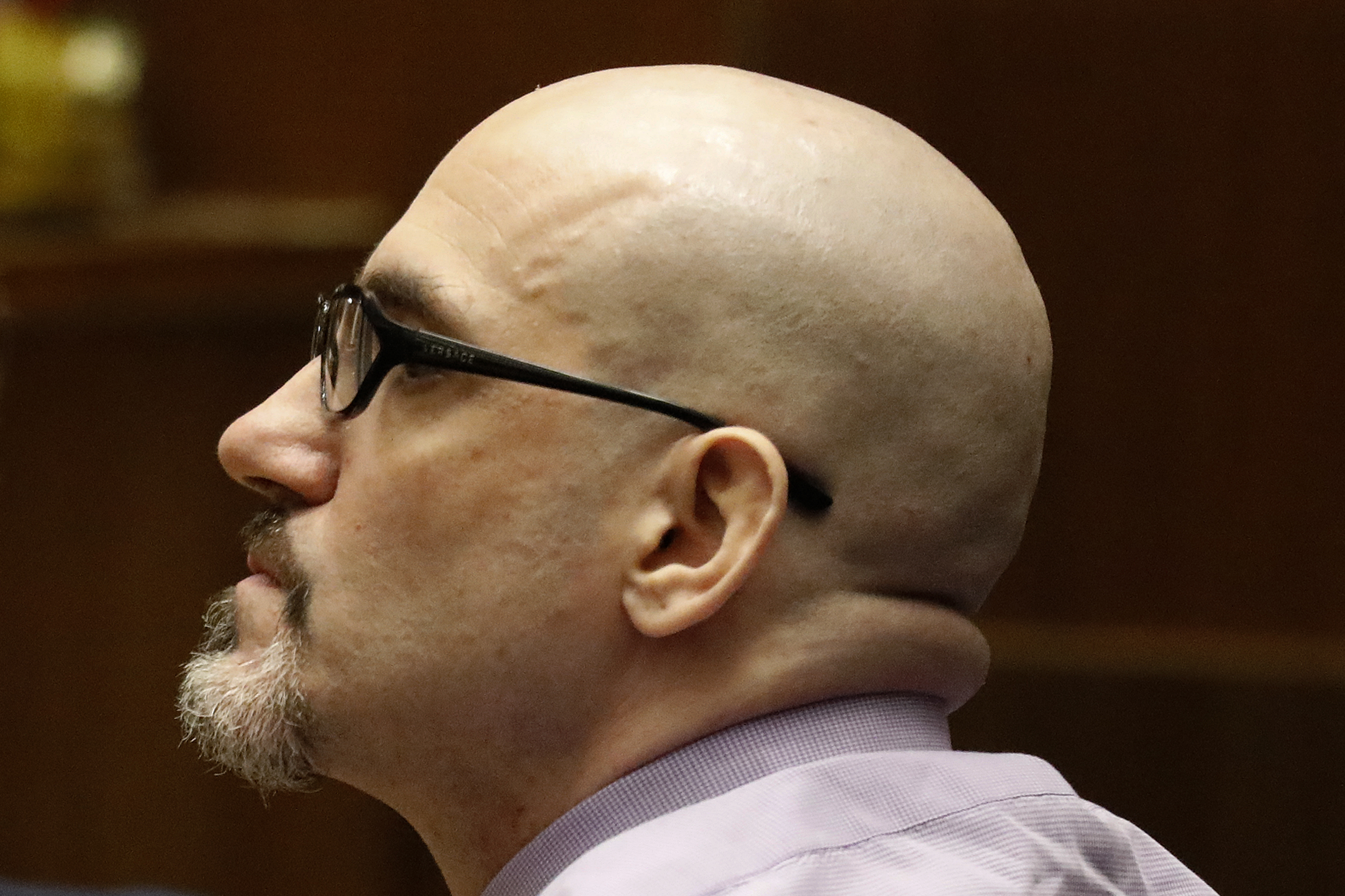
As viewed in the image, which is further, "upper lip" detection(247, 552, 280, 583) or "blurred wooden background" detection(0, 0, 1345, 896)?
"blurred wooden background" detection(0, 0, 1345, 896)

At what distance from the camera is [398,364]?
A: 3.02ft

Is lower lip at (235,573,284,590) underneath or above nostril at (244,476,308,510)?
underneath

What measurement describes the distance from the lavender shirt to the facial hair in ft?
0.46

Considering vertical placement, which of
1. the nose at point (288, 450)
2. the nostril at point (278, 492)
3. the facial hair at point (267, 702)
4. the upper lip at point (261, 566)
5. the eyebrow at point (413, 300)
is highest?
the eyebrow at point (413, 300)

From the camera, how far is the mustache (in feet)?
3.06

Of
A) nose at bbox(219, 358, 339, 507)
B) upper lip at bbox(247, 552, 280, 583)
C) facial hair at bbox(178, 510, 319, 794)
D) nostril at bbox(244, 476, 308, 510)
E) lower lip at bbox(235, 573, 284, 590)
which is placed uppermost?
nose at bbox(219, 358, 339, 507)

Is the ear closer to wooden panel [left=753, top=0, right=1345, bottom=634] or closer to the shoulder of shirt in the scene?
the shoulder of shirt

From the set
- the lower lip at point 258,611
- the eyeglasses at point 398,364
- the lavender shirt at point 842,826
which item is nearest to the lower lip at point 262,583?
the lower lip at point 258,611

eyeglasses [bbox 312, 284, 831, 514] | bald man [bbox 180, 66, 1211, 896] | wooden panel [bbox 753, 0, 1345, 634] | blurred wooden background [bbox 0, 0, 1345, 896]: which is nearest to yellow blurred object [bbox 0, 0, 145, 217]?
blurred wooden background [bbox 0, 0, 1345, 896]

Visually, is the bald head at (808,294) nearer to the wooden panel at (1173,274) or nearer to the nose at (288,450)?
the nose at (288,450)

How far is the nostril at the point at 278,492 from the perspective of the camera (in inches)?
38.2

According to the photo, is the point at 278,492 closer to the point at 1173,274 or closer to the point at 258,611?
the point at 258,611

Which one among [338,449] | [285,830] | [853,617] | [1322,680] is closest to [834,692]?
[853,617]

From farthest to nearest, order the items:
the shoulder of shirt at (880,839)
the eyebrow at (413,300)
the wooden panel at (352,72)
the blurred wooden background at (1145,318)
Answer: the wooden panel at (352,72)
the blurred wooden background at (1145,318)
the eyebrow at (413,300)
the shoulder of shirt at (880,839)
